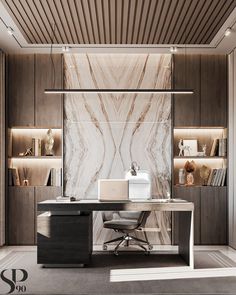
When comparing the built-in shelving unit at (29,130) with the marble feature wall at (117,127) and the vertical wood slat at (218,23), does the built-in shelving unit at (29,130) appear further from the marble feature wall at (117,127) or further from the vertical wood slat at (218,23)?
the vertical wood slat at (218,23)

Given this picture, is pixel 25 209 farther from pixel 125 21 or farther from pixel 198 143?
pixel 125 21

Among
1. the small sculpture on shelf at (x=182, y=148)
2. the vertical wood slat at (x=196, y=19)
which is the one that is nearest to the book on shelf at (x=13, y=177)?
the small sculpture on shelf at (x=182, y=148)

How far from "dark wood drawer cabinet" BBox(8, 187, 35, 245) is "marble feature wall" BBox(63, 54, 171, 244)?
68 centimetres

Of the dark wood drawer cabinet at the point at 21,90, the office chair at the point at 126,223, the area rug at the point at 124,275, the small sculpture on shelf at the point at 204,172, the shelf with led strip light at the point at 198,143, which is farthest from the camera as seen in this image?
the shelf with led strip light at the point at 198,143

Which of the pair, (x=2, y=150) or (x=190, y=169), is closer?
(x=2, y=150)

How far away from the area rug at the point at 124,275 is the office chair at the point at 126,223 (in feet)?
0.88

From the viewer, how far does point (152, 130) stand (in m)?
8.79

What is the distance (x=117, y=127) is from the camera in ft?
28.8

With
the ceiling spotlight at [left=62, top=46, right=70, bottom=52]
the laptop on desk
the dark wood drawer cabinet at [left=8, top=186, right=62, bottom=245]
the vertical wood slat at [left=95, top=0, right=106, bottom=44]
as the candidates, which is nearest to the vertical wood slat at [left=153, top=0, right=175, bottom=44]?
the vertical wood slat at [left=95, top=0, right=106, bottom=44]

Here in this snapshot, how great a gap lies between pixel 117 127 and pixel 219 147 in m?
1.81

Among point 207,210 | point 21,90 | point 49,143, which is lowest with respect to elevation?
point 207,210

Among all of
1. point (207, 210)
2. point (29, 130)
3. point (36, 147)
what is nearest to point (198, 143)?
point (207, 210)

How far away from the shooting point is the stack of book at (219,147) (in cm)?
862

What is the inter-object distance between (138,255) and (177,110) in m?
2.67
